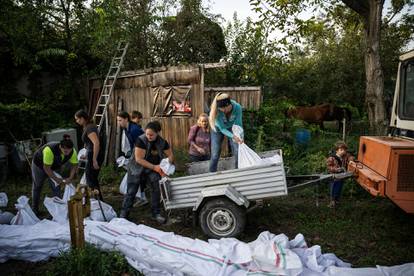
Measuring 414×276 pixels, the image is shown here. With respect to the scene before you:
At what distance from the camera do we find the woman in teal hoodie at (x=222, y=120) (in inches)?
206

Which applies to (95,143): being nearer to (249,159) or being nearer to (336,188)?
(249,159)

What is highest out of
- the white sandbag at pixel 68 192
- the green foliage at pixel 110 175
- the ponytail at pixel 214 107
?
the ponytail at pixel 214 107

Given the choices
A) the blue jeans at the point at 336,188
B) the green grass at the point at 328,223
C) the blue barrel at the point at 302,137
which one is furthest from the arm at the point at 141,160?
the blue barrel at the point at 302,137

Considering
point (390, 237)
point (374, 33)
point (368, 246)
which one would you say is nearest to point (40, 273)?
point (368, 246)

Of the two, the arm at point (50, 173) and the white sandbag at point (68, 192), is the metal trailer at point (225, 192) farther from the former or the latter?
the arm at point (50, 173)

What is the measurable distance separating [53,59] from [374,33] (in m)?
9.50

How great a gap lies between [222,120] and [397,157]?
238cm

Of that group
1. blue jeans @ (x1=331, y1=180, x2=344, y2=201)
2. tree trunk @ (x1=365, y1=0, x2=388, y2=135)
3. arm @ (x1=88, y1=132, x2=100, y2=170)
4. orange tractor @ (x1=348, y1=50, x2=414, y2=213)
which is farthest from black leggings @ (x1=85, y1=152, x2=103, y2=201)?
tree trunk @ (x1=365, y1=0, x2=388, y2=135)

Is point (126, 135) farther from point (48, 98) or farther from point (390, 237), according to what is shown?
point (48, 98)

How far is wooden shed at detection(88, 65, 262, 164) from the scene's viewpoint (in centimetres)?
874

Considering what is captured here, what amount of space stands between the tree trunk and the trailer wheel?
14.6ft

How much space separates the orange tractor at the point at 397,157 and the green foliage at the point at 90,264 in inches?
120

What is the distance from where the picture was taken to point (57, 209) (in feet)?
16.9

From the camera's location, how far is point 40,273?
159 inches
